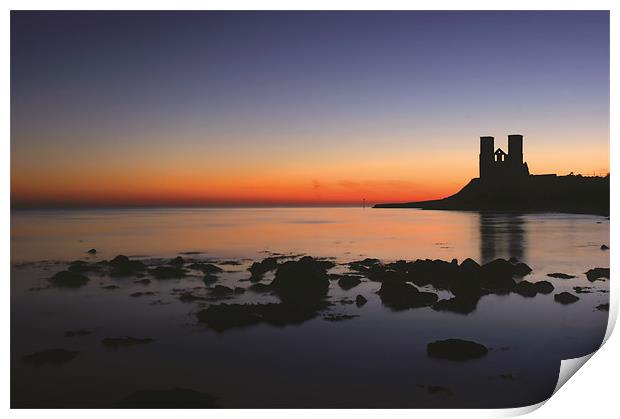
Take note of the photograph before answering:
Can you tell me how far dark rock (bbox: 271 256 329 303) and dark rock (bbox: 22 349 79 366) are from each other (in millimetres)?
3506

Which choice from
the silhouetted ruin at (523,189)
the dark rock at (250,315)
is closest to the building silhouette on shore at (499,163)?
the silhouetted ruin at (523,189)

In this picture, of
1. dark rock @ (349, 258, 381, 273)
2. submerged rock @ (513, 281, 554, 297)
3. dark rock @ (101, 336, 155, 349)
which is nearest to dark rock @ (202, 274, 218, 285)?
dark rock @ (349, 258, 381, 273)

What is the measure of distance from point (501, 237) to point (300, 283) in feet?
42.3

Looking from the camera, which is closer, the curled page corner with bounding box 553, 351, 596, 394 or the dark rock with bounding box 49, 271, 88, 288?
the curled page corner with bounding box 553, 351, 596, 394

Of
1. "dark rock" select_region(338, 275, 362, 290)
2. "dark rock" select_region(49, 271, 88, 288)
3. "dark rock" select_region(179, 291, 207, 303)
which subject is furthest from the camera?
"dark rock" select_region(49, 271, 88, 288)

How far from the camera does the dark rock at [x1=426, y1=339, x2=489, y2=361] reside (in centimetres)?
583

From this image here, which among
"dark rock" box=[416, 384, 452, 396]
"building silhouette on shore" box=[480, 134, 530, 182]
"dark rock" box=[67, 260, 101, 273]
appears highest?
"building silhouette on shore" box=[480, 134, 530, 182]

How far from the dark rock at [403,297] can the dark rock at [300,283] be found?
3.83ft

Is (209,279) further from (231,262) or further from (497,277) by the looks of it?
(497,277)

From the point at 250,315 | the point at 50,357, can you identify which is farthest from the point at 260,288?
the point at 50,357

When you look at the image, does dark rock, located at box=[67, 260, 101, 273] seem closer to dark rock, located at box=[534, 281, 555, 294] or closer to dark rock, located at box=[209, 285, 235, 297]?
dark rock, located at box=[209, 285, 235, 297]

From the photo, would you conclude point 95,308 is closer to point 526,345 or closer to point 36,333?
point 36,333

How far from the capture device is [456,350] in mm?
5926

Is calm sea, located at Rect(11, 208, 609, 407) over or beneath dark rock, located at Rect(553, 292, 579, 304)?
beneath
